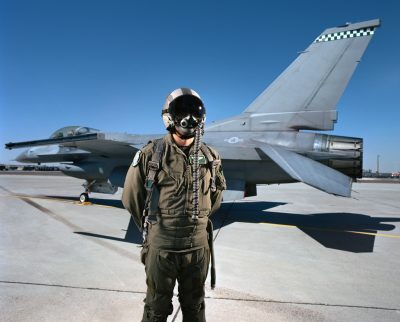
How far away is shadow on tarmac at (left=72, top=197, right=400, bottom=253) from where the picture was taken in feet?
21.3

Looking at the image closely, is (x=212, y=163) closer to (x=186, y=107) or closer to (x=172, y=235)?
(x=186, y=107)

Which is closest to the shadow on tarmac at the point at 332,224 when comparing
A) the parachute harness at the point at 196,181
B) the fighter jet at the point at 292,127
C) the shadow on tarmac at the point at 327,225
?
the shadow on tarmac at the point at 327,225

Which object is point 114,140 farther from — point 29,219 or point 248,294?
point 248,294

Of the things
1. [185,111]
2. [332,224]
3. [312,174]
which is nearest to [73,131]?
[312,174]

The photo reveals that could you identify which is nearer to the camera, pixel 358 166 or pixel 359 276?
pixel 359 276

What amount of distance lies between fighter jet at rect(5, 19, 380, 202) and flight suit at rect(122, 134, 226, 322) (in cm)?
494

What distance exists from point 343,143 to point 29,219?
8.92m

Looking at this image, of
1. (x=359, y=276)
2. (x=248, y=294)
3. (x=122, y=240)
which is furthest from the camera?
(x=122, y=240)

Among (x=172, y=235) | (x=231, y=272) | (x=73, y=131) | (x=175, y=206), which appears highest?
(x=73, y=131)

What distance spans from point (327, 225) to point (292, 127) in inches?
120

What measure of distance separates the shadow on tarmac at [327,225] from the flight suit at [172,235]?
13.9ft

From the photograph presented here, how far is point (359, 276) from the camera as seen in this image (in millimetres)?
4480

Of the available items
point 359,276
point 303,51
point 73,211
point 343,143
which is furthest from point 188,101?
point 73,211

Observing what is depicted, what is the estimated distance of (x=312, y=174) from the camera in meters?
6.14
